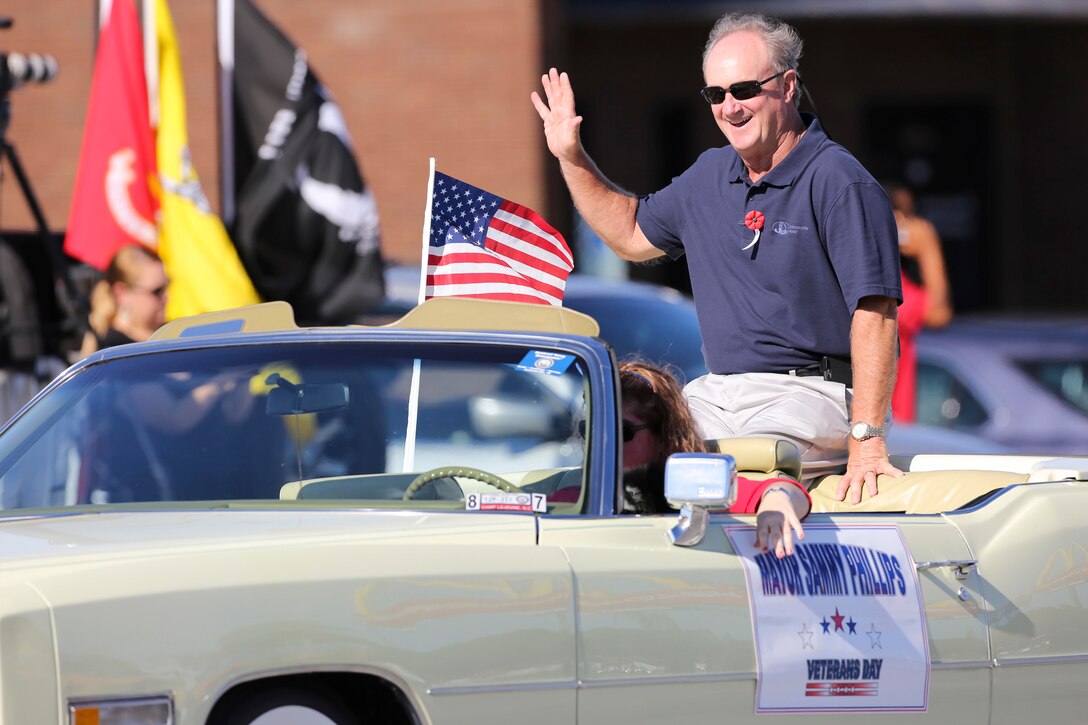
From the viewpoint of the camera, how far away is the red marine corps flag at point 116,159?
7770 millimetres

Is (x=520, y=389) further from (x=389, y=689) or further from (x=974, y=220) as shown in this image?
(x=974, y=220)

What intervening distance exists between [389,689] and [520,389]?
1721 mm

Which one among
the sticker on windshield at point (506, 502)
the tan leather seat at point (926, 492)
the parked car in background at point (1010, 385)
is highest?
the sticker on windshield at point (506, 502)

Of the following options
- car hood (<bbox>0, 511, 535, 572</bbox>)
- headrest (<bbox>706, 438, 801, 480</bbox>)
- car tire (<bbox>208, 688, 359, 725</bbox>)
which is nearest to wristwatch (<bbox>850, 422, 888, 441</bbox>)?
headrest (<bbox>706, 438, 801, 480</bbox>)

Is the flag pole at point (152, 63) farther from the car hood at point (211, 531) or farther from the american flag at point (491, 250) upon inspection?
the car hood at point (211, 531)

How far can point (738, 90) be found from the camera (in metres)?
4.43

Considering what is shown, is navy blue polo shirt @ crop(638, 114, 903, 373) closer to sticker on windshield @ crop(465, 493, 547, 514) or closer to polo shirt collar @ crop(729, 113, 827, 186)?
polo shirt collar @ crop(729, 113, 827, 186)

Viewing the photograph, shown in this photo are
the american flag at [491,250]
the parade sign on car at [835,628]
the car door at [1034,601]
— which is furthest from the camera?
the american flag at [491,250]

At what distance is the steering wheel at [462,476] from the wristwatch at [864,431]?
0.99m

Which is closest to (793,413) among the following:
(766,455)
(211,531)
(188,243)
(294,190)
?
(766,455)

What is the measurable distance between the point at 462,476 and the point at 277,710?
832mm

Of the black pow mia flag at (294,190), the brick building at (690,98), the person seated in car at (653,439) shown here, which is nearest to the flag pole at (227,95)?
the black pow mia flag at (294,190)

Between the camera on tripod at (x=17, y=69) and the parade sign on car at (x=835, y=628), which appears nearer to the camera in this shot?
the parade sign on car at (x=835, y=628)

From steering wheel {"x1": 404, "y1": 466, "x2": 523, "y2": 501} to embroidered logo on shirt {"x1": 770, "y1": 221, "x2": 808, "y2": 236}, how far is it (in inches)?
45.0
